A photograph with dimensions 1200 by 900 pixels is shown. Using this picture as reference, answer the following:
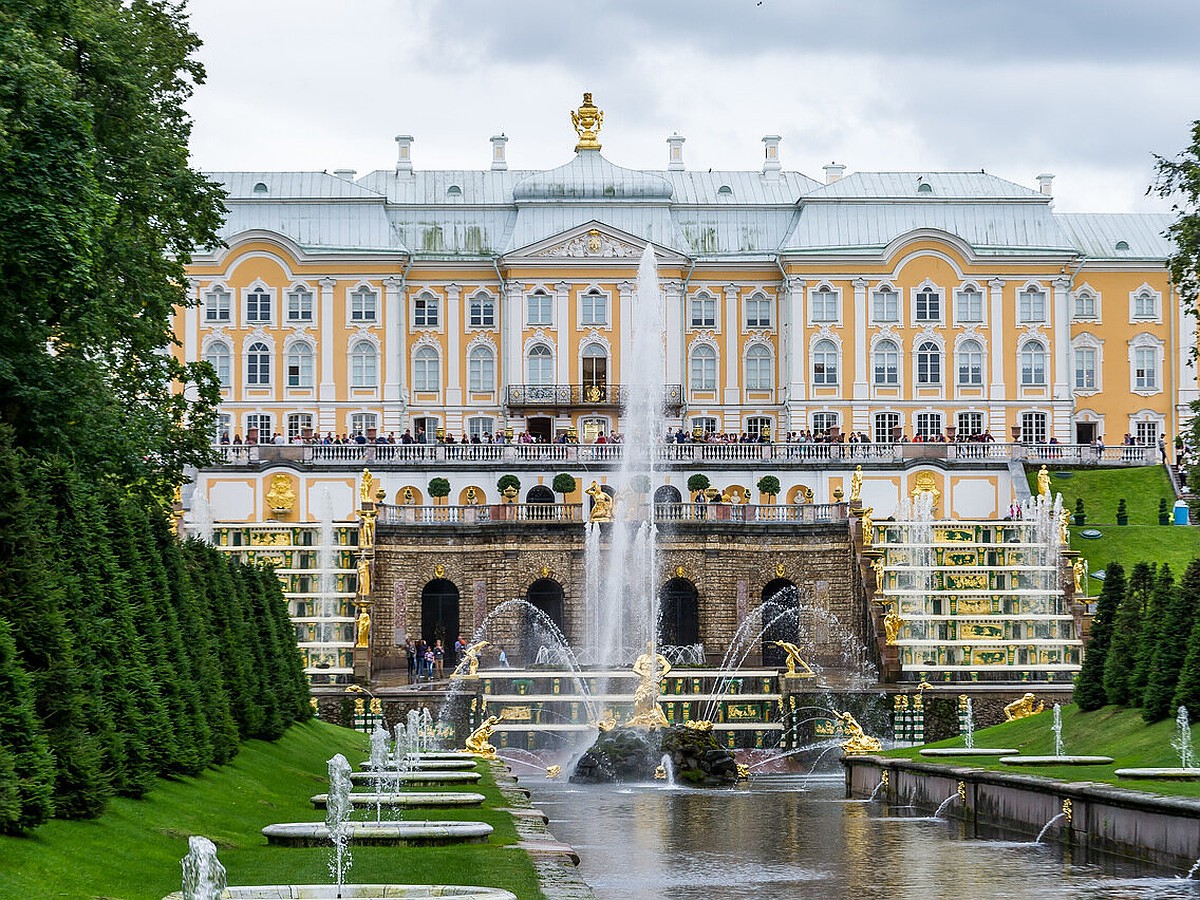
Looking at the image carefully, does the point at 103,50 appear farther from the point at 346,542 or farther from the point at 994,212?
the point at 994,212

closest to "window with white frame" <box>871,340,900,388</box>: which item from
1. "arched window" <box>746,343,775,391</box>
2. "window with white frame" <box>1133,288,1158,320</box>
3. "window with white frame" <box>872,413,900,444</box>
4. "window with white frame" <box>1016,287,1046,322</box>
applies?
"window with white frame" <box>872,413,900,444</box>

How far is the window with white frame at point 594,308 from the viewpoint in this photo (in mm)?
89750

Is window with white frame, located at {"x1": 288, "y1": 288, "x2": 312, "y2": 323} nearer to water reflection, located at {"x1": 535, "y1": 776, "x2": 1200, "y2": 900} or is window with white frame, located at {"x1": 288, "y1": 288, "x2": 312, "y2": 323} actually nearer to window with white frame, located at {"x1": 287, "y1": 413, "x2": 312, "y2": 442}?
window with white frame, located at {"x1": 287, "y1": 413, "x2": 312, "y2": 442}

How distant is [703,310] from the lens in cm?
9169

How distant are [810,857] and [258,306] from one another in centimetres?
6662

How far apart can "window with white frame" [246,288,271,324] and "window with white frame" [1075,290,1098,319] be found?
3626cm

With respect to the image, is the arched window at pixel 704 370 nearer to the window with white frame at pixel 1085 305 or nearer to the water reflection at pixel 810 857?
the window with white frame at pixel 1085 305

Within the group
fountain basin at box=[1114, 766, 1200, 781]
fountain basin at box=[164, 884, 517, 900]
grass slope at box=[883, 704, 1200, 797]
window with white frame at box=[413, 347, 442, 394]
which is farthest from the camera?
window with white frame at box=[413, 347, 442, 394]

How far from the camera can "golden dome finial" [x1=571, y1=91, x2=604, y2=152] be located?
308 ft

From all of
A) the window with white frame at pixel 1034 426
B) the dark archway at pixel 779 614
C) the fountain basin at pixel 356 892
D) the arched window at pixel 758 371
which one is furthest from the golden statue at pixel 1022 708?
the arched window at pixel 758 371

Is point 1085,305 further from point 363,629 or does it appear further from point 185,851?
point 185,851

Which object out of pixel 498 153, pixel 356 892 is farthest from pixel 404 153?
pixel 356 892

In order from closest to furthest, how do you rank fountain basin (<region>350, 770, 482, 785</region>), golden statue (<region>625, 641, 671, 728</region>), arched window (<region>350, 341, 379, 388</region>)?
fountain basin (<region>350, 770, 482, 785</region>)
golden statue (<region>625, 641, 671, 728</region>)
arched window (<region>350, 341, 379, 388</region>)

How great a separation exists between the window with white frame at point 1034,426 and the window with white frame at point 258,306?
1308 inches
